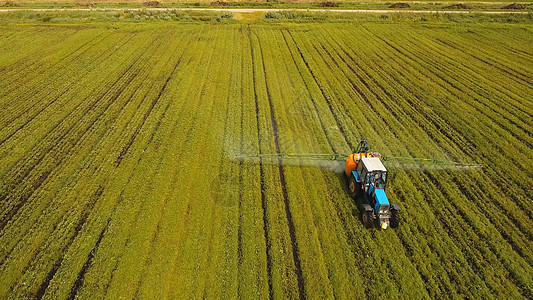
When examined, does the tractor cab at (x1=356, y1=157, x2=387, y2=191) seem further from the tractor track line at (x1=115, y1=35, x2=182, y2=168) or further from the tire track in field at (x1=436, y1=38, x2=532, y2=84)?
the tire track in field at (x1=436, y1=38, x2=532, y2=84)

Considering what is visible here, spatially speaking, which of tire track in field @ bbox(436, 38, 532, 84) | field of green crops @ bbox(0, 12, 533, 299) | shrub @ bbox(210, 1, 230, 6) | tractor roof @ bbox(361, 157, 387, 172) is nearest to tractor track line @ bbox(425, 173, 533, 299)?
field of green crops @ bbox(0, 12, 533, 299)

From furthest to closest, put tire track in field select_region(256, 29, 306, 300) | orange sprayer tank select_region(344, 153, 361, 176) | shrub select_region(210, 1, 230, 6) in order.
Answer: shrub select_region(210, 1, 230, 6)
orange sprayer tank select_region(344, 153, 361, 176)
tire track in field select_region(256, 29, 306, 300)

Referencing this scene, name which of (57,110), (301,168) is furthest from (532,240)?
(57,110)

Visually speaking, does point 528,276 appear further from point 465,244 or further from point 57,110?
point 57,110

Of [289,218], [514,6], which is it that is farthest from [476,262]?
[514,6]

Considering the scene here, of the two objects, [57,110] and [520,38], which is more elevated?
[520,38]

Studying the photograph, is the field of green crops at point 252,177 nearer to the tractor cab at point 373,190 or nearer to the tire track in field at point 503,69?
the tire track in field at point 503,69
